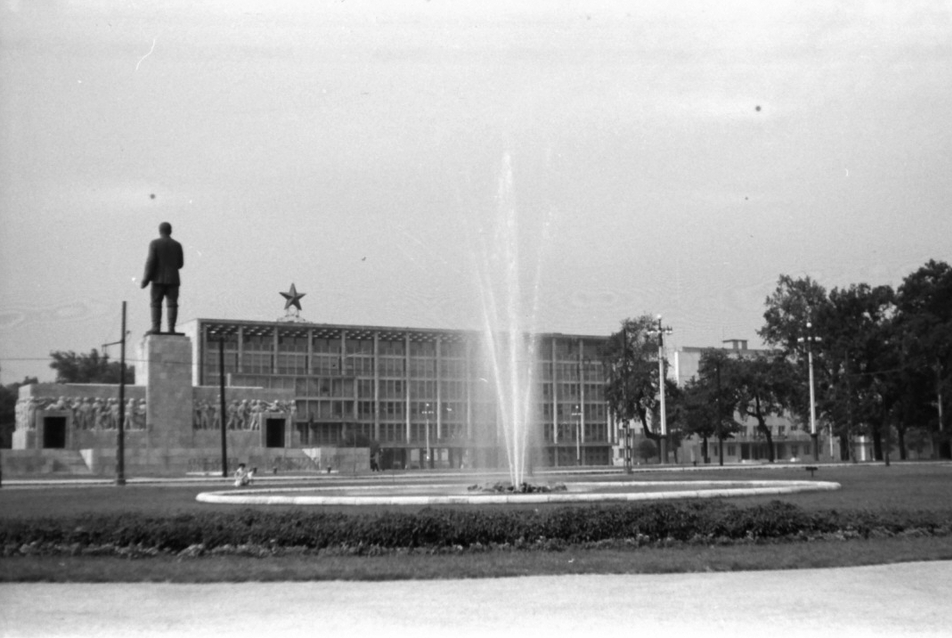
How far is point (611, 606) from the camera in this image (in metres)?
11.6

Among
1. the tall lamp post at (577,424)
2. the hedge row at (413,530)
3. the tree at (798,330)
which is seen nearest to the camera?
the hedge row at (413,530)

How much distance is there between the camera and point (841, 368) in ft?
270

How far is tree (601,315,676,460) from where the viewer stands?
9531 centimetres

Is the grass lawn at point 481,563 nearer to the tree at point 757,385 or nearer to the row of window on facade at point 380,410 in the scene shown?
the tree at point 757,385

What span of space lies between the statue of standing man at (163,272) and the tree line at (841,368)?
2729 centimetres

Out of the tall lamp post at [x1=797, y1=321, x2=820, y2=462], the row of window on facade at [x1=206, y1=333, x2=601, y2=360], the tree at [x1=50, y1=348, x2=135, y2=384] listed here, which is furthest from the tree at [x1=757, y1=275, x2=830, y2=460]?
the tree at [x1=50, y1=348, x2=135, y2=384]

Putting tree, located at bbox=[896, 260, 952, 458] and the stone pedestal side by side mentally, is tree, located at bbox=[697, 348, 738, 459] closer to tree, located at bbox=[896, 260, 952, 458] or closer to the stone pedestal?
tree, located at bbox=[896, 260, 952, 458]

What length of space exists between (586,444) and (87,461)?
7316 cm

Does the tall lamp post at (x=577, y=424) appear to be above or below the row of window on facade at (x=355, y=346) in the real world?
below

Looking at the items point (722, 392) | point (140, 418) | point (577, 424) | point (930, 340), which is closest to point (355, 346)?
point (577, 424)

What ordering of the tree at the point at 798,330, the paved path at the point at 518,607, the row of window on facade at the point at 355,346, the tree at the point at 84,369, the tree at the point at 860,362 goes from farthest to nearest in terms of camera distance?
1. the row of window on facade at the point at 355,346
2. the tree at the point at 84,369
3. the tree at the point at 798,330
4. the tree at the point at 860,362
5. the paved path at the point at 518,607

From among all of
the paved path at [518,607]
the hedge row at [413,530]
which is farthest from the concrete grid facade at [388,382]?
the paved path at [518,607]

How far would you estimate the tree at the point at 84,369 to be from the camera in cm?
10531

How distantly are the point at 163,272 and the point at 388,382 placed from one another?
63.0m
